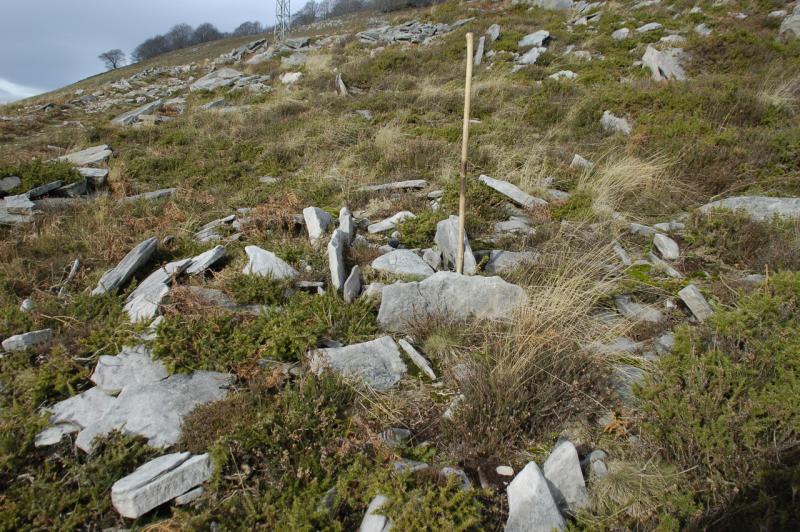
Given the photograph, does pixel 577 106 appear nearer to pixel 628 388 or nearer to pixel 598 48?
pixel 598 48

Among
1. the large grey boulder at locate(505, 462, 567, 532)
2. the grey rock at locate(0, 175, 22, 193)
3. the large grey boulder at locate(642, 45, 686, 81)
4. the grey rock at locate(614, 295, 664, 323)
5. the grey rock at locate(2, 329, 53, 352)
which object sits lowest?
the grey rock at locate(614, 295, 664, 323)

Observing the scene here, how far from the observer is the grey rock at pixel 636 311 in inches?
151

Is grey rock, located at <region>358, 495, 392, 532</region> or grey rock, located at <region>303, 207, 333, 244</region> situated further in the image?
grey rock, located at <region>303, 207, 333, 244</region>

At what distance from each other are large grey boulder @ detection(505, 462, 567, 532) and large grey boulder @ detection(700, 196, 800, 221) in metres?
4.80

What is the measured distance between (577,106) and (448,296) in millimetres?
7712

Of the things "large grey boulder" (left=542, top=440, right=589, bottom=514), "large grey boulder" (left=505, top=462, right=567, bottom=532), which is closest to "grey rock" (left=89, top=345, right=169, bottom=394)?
"large grey boulder" (left=505, top=462, right=567, bottom=532)

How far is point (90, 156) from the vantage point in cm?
927

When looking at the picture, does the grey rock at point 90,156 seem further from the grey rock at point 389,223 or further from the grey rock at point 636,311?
the grey rock at point 636,311

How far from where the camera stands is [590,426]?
2.85 metres

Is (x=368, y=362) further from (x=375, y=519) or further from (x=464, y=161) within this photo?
(x=464, y=161)

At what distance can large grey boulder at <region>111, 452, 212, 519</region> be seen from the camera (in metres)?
2.35

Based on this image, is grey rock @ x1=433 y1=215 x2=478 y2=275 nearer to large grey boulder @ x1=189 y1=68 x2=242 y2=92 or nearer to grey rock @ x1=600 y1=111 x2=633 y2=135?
grey rock @ x1=600 y1=111 x2=633 y2=135

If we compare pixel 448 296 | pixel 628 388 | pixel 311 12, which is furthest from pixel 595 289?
pixel 311 12

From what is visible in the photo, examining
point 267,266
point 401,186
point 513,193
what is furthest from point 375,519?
point 401,186
